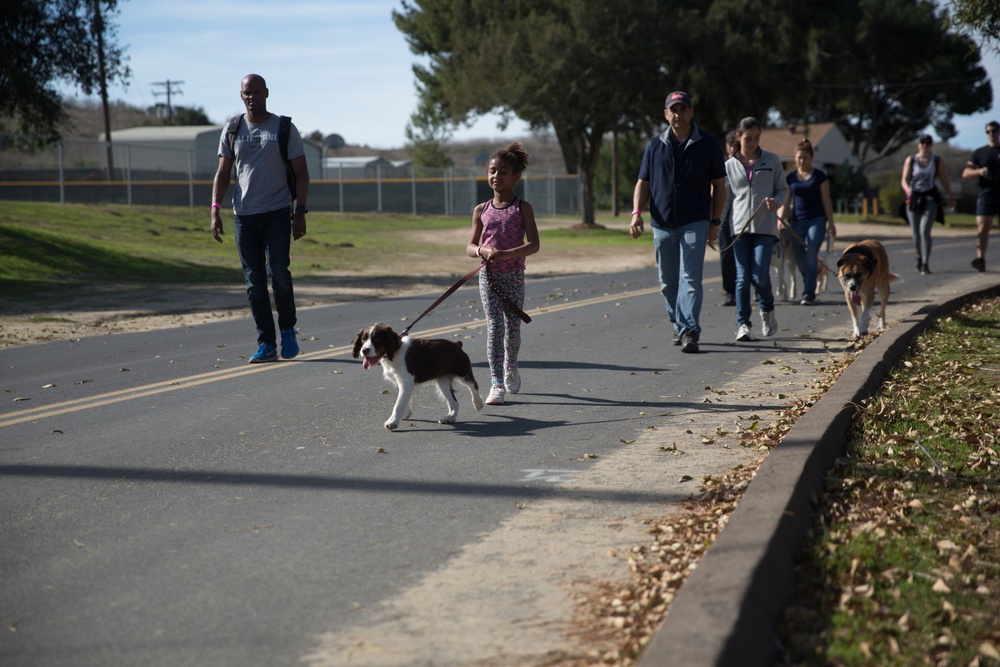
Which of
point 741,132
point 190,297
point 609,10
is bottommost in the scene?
point 190,297

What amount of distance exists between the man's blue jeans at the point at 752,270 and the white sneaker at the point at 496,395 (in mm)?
3921

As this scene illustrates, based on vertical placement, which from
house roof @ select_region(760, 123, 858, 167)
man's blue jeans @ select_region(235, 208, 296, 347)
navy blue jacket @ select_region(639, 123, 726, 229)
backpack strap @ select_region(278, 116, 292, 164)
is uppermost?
house roof @ select_region(760, 123, 858, 167)

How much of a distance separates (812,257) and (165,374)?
8421 mm

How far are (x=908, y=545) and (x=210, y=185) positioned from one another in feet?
132

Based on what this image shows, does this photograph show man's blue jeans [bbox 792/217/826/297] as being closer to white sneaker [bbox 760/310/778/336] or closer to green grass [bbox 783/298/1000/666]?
white sneaker [bbox 760/310/778/336]

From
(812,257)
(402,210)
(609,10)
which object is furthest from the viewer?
(402,210)

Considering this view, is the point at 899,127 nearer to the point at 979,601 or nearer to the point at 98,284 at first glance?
the point at 98,284

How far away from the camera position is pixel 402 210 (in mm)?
50375

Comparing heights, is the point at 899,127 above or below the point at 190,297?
above

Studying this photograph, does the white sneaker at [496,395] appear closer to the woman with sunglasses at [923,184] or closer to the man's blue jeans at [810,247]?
the man's blue jeans at [810,247]

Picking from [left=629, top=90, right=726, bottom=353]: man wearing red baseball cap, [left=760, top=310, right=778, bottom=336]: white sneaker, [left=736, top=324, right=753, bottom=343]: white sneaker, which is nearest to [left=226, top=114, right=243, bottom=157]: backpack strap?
[left=629, top=90, right=726, bottom=353]: man wearing red baseball cap

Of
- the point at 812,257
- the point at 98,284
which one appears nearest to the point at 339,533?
the point at 812,257

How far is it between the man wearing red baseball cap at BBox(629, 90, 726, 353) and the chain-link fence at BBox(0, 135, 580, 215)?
103 ft

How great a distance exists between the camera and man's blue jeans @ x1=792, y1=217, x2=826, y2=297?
13.8 m
